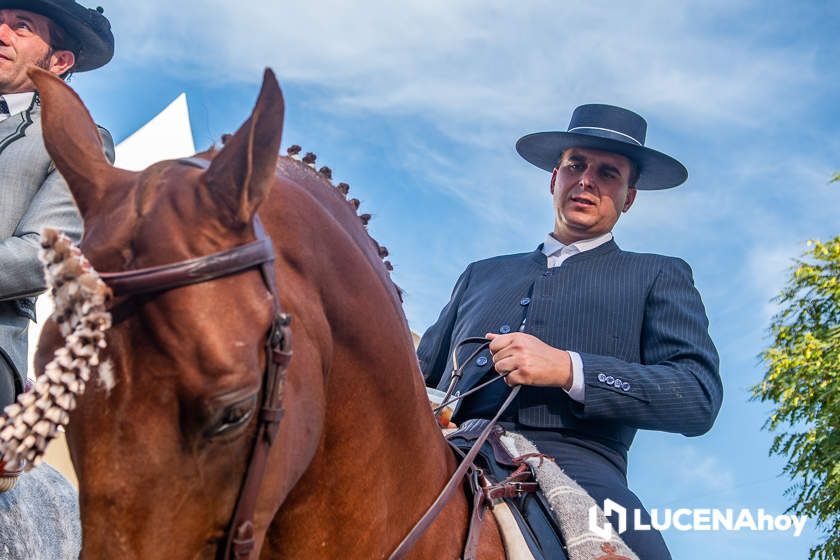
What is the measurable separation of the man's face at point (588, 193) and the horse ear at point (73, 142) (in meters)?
2.49

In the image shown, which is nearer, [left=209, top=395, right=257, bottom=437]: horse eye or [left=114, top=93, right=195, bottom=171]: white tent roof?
[left=209, top=395, right=257, bottom=437]: horse eye

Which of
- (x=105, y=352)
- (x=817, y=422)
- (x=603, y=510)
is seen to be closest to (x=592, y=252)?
(x=603, y=510)

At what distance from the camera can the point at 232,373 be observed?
194 cm

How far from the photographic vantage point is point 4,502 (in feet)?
13.3

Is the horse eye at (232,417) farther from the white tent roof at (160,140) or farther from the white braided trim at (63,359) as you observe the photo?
the white tent roof at (160,140)

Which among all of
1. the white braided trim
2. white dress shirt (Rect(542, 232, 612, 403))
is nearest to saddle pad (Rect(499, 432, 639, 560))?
white dress shirt (Rect(542, 232, 612, 403))

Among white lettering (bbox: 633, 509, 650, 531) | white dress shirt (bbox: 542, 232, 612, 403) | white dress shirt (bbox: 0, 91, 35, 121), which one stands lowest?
white lettering (bbox: 633, 509, 650, 531)

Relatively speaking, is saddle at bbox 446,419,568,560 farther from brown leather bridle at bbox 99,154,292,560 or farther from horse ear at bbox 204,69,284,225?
horse ear at bbox 204,69,284,225

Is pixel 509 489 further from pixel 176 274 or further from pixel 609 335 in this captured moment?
pixel 176 274

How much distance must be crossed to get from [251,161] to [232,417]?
561 mm

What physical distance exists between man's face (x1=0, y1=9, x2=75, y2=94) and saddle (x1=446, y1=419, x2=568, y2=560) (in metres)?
2.67

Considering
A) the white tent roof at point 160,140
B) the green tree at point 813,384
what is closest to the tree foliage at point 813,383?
the green tree at point 813,384

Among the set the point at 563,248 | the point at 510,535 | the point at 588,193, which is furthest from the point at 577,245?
the point at 510,535

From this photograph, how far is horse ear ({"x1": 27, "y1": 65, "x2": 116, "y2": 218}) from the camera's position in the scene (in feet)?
7.55
